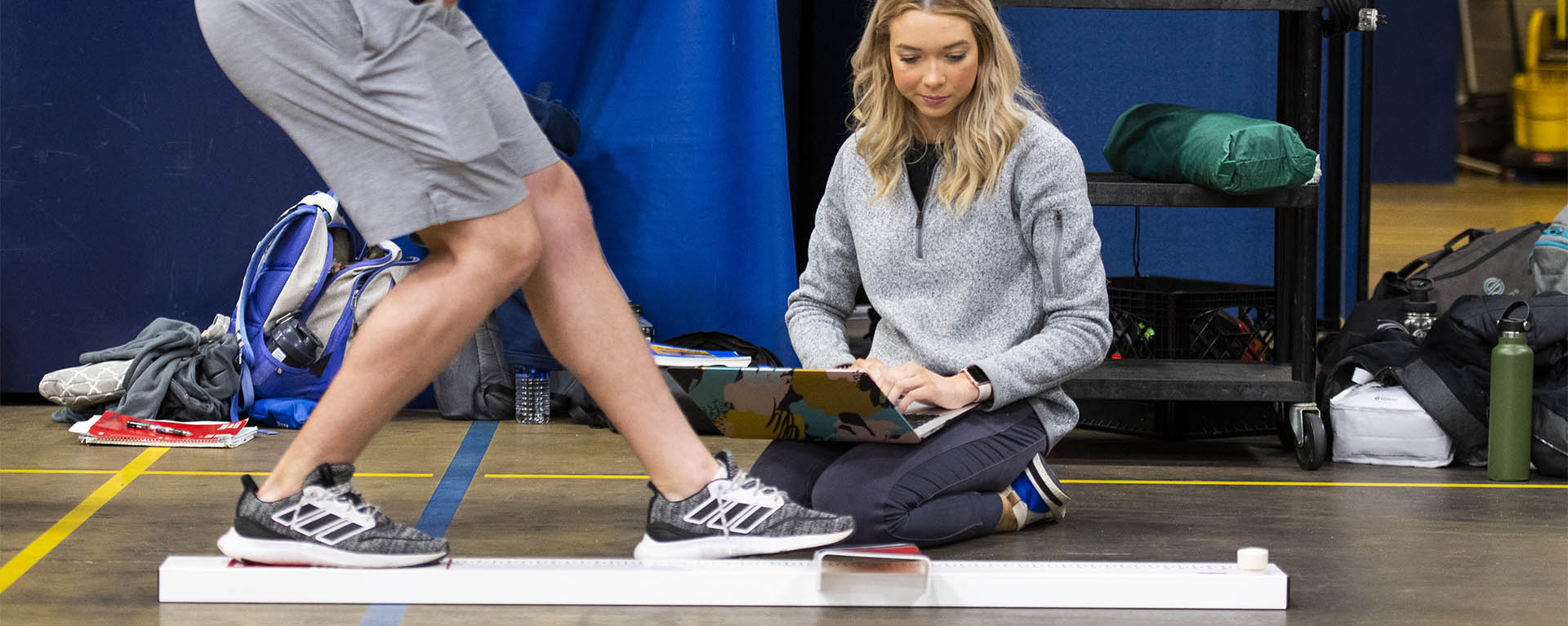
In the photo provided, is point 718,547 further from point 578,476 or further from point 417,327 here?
point 578,476

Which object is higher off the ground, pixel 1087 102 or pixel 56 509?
pixel 1087 102

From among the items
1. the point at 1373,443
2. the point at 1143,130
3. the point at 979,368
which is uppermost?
the point at 1143,130

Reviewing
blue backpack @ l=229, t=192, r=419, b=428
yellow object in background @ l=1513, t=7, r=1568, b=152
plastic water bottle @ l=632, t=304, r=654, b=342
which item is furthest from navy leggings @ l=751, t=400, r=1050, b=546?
yellow object in background @ l=1513, t=7, r=1568, b=152

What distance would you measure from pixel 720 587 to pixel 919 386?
17.9 inches

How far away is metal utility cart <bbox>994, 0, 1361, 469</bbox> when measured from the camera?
3115 mm

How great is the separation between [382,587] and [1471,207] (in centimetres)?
842

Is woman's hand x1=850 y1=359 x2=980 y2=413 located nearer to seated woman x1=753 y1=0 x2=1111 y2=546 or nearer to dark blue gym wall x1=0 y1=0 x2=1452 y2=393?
seated woman x1=753 y1=0 x2=1111 y2=546

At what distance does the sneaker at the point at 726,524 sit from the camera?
2199mm

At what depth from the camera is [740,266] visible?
3863 mm

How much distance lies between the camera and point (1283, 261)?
3.27m

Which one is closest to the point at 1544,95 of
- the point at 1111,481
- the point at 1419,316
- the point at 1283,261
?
the point at 1419,316

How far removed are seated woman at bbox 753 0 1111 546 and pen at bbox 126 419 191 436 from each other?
1.49 m

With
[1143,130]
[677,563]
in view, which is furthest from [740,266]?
[677,563]

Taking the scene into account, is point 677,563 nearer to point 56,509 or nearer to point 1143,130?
point 56,509
